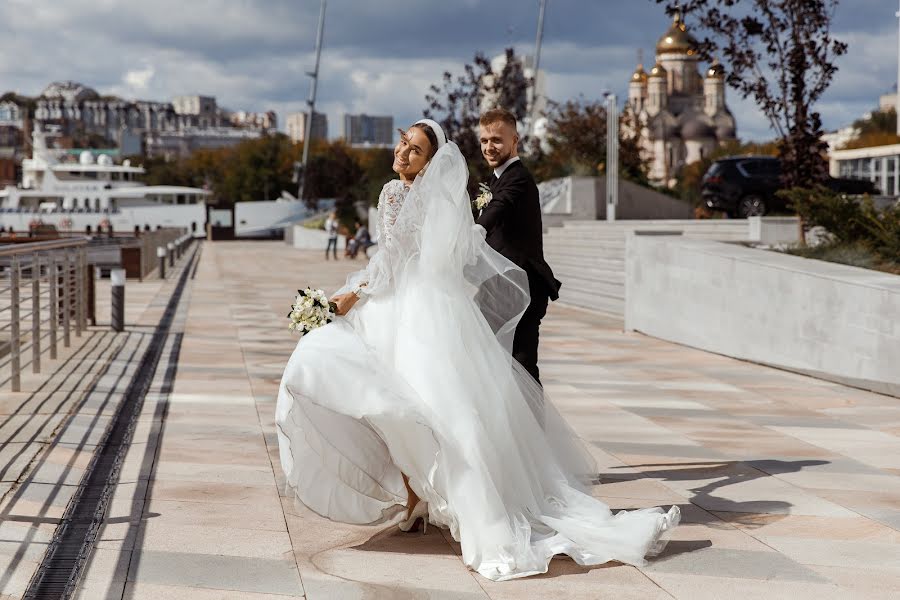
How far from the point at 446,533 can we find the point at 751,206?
69.8 feet

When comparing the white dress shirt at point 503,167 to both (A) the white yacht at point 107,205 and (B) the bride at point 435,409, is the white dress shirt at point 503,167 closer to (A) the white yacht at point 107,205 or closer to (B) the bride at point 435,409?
(B) the bride at point 435,409

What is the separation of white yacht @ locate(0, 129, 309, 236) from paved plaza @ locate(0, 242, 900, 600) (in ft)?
235

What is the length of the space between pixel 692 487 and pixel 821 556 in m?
1.36

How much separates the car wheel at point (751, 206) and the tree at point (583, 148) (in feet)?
27.8

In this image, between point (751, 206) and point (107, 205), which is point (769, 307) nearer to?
point (751, 206)

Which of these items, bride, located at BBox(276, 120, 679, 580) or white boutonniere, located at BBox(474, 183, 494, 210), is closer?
bride, located at BBox(276, 120, 679, 580)

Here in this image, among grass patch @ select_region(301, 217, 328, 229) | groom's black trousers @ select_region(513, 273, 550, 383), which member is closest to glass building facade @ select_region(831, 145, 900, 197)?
grass patch @ select_region(301, 217, 328, 229)

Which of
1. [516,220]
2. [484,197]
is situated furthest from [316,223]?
[516,220]

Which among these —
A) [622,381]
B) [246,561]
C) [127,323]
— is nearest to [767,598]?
[246,561]

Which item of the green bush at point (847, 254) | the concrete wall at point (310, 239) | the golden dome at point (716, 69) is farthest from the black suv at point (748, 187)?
the concrete wall at point (310, 239)

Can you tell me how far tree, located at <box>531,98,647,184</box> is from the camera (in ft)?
113

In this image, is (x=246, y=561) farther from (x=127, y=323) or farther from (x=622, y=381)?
(x=127, y=323)

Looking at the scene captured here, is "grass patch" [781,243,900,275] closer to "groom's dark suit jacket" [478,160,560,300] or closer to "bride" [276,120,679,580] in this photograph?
"groom's dark suit jacket" [478,160,560,300]

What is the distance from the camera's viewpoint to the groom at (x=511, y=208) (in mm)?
5383
